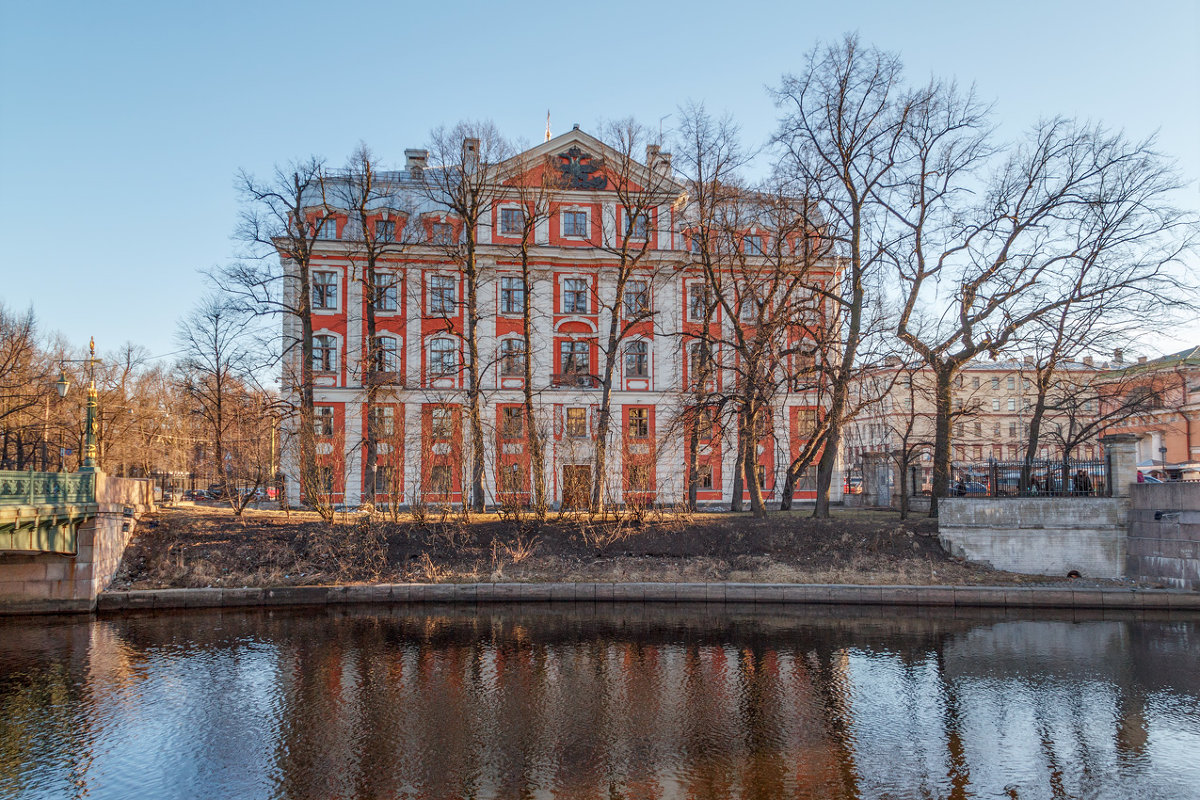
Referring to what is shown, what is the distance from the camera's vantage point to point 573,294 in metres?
41.3

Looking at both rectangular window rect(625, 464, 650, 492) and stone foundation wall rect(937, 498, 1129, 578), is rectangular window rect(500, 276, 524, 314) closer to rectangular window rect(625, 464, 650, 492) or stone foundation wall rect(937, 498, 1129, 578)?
rectangular window rect(625, 464, 650, 492)

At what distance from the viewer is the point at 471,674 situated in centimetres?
1367

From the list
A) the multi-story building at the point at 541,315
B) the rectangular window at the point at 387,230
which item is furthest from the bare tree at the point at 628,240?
the rectangular window at the point at 387,230

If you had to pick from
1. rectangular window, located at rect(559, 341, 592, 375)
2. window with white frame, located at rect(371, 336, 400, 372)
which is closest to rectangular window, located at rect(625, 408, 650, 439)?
rectangular window, located at rect(559, 341, 592, 375)

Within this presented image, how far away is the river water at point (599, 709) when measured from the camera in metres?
9.12

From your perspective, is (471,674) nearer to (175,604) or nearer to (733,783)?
(733,783)

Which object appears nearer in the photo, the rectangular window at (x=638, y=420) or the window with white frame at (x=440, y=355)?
the window with white frame at (x=440, y=355)

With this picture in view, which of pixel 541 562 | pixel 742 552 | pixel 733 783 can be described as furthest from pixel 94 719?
pixel 742 552

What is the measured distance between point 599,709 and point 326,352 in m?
32.3

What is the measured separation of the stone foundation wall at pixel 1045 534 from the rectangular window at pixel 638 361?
20531 mm

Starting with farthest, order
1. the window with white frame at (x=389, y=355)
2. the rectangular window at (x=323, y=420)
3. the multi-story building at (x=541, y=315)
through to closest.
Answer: the window with white frame at (x=389, y=355) → the multi-story building at (x=541, y=315) → the rectangular window at (x=323, y=420)

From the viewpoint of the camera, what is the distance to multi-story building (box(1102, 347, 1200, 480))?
26812mm

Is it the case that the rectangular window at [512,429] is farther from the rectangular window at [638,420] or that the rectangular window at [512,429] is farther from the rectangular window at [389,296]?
the rectangular window at [389,296]

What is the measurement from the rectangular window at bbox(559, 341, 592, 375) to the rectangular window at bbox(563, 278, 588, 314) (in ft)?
5.52
